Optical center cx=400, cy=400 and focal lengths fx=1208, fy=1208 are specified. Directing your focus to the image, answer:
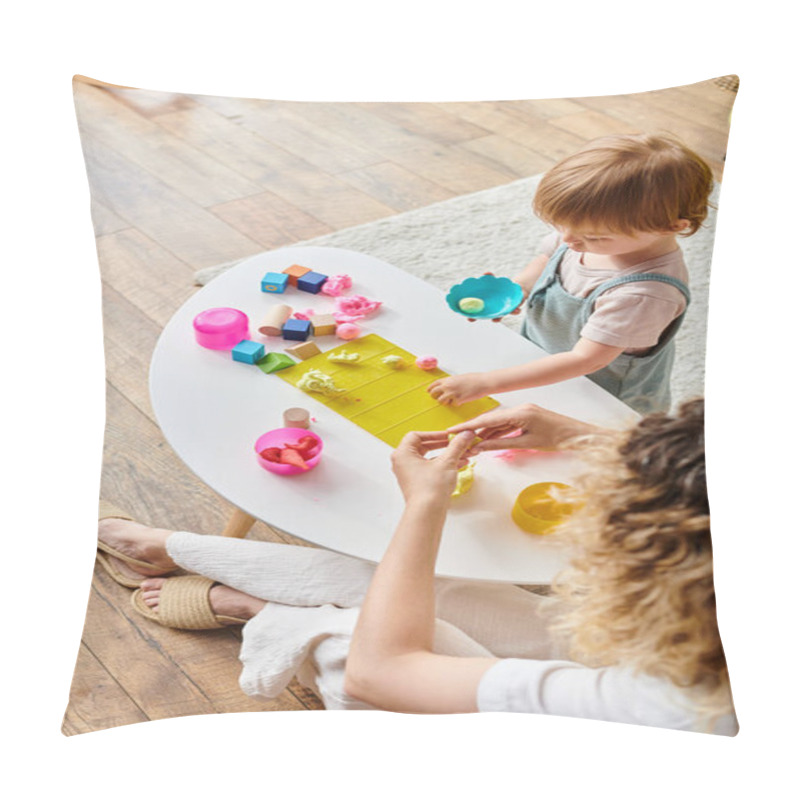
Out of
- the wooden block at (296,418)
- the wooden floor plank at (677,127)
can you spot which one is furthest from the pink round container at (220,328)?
the wooden floor plank at (677,127)

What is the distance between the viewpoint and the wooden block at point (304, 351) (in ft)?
3.97

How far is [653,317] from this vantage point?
1148 mm

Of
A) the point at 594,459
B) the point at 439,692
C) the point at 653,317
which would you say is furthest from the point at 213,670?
the point at 653,317

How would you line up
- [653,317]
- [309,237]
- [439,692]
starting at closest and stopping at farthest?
[439,692]
[653,317]
[309,237]

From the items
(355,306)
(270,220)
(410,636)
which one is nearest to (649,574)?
(410,636)

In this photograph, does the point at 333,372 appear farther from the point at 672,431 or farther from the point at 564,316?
the point at 672,431

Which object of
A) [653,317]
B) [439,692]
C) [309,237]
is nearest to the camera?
[439,692]

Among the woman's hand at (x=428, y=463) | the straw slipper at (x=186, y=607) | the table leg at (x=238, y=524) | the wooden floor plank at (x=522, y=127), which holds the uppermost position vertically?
the wooden floor plank at (x=522, y=127)

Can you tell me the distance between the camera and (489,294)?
1240 mm

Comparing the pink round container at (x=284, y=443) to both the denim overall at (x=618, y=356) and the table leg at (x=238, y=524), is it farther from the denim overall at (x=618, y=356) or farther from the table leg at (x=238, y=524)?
the denim overall at (x=618, y=356)

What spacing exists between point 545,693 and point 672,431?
25 centimetres

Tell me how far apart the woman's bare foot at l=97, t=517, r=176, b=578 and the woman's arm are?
0.22 metres

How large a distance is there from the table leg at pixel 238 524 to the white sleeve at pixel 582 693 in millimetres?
271

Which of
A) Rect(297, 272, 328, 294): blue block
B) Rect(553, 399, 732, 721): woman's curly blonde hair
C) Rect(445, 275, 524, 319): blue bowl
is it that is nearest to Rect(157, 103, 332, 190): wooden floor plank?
Rect(297, 272, 328, 294): blue block
